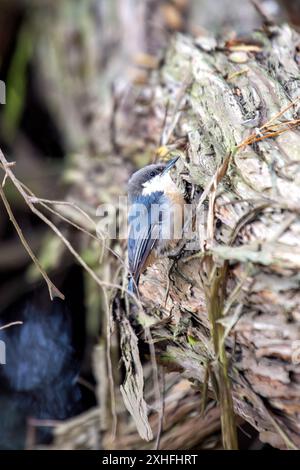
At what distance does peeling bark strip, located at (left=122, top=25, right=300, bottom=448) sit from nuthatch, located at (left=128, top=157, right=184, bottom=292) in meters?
0.06

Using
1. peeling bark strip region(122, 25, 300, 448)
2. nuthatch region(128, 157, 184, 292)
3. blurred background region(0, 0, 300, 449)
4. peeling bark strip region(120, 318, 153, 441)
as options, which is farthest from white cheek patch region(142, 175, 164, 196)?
peeling bark strip region(120, 318, 153, 441)

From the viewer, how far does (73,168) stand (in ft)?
10.2

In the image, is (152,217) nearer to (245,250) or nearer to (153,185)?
(153,185)

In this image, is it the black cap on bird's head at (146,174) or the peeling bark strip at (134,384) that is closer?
the peeling bark strip at (134,384)

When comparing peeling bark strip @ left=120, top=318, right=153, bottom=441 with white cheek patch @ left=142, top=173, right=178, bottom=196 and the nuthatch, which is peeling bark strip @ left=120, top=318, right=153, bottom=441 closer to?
the nuthatch

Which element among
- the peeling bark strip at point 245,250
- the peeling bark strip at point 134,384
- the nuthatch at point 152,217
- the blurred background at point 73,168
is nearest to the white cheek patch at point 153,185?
the nuthatch at point 152,217

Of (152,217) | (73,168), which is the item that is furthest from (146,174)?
(73,168)

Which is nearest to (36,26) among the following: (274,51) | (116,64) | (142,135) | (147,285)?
(116,64)

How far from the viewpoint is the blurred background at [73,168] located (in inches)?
99.3

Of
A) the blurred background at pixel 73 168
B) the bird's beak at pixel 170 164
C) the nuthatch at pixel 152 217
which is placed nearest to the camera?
the nuthatch at pixel 152 217

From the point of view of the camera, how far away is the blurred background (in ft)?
8.28

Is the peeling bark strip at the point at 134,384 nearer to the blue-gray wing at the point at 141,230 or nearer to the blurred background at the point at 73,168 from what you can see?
the blue-gray wing at the point at 141,230
